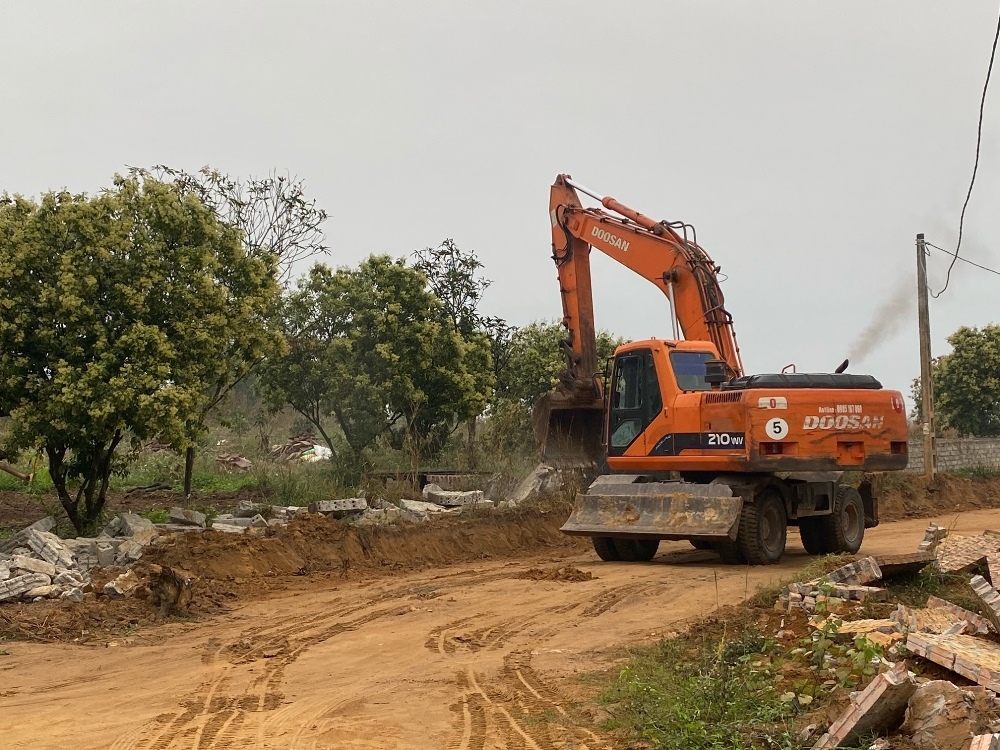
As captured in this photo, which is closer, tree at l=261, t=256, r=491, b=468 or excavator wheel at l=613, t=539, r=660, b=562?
excavator wheel at l=613, t=539, r=660, b=562

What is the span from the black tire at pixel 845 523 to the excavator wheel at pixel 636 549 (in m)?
2.67

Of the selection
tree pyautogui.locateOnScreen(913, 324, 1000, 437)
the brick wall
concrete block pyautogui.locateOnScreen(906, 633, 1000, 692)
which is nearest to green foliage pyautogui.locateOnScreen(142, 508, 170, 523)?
concrete block pyautogui.locateOnScreen(906, 633, 1000, 692)

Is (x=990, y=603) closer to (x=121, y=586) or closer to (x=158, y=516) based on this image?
(x=121, y=586)

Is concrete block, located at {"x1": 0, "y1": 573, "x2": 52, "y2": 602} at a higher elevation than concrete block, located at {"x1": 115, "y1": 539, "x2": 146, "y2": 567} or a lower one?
lower

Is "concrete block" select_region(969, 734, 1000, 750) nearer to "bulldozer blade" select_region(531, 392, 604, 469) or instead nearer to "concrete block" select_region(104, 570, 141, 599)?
"concrete block" select_region(104, 570, 141, 599)

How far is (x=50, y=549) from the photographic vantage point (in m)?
13.2

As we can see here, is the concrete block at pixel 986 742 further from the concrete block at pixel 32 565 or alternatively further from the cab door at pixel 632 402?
the concrete block at pixel 32 565

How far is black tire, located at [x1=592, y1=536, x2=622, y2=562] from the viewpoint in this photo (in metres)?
15.6

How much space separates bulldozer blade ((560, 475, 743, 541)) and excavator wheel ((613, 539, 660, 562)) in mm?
976

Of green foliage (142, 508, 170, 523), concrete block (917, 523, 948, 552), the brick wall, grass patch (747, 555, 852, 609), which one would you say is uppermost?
the brick wall

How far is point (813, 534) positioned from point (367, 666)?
9.25 meters

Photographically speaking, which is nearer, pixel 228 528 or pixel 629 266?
pixel 228 528

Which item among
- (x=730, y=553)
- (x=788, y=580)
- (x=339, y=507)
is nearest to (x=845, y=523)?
(x=730, y=553)

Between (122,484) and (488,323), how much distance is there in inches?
416
